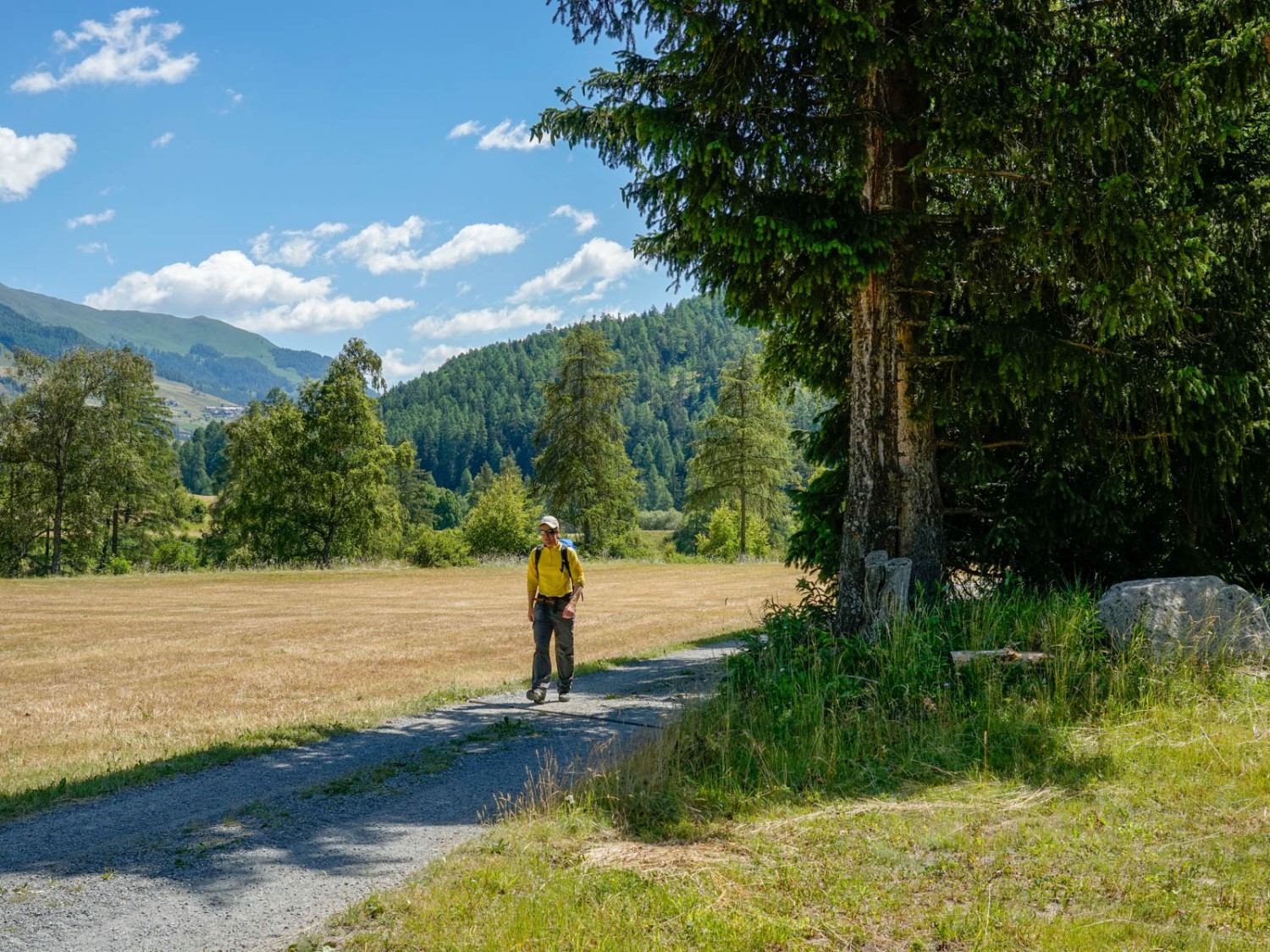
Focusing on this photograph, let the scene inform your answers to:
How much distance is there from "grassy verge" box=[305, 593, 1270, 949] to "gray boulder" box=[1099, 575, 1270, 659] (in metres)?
0.21

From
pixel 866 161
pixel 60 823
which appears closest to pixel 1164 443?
pixel 866 161

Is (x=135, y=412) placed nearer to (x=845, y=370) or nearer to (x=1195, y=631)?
(x=845, y=370)

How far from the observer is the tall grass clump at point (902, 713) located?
19.1ft

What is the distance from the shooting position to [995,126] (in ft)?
25.7

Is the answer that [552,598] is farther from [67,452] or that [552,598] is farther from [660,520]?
[660,520]

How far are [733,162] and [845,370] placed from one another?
3605 mm

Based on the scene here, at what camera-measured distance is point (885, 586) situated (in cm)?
867

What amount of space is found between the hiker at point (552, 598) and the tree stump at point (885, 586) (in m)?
3.23

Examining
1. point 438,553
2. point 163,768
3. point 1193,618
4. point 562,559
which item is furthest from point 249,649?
point 438,553

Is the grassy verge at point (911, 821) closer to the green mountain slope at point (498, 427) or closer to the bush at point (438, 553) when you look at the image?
the bush at point (438, 553)

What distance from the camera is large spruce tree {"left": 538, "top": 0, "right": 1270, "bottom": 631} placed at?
24.8 ft

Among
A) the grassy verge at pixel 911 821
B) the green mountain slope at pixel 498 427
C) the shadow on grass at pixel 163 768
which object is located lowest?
the shadow on grass at pixel 163 768

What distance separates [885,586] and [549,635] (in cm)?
384

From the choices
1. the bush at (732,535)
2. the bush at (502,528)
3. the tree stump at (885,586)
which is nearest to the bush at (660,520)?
the bush at (502,528)
